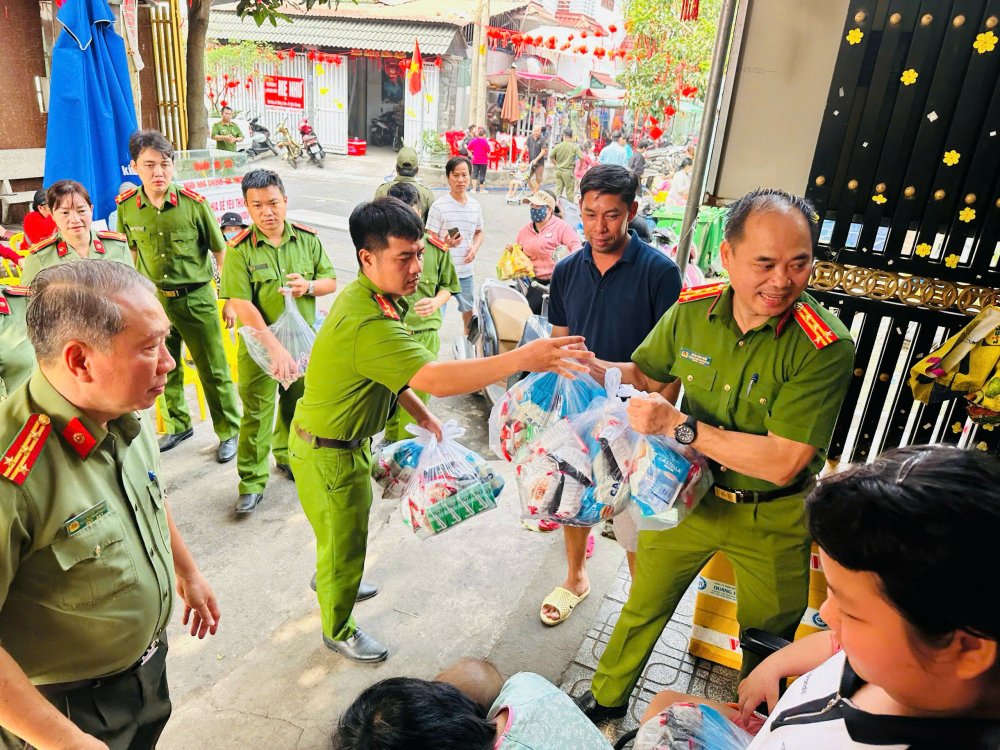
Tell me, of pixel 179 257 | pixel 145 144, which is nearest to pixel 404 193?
pixel 179 257

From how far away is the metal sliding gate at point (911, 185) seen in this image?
2.52 metres

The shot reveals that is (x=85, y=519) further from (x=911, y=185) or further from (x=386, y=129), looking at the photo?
(x=386, y=129)

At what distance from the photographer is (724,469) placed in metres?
2.07

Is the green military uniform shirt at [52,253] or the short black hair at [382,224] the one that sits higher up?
the short black hair at [382,224]

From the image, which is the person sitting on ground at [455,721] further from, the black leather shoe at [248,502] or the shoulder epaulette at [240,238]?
the shoulder epaulette at [240,238]

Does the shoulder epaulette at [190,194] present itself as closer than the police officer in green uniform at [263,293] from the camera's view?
No

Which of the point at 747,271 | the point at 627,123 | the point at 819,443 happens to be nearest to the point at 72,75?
the point at 747,271

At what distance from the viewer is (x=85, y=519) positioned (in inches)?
55.6

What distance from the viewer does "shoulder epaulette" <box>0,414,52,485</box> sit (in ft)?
4.18

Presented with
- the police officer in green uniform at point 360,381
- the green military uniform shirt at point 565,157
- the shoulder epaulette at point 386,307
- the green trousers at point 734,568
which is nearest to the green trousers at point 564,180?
the green military uniform shirt at point 565,157

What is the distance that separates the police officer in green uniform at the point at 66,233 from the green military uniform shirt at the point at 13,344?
68cm

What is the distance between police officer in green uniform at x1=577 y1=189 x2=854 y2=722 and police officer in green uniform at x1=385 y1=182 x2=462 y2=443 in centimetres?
211

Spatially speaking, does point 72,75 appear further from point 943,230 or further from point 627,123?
point 627,123

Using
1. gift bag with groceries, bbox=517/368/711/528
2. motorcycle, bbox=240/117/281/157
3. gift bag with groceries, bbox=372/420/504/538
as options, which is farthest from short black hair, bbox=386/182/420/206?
motorcycle, bbox=240/117/281/157
